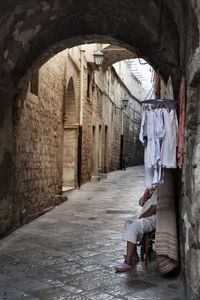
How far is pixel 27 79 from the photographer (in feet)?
21.1

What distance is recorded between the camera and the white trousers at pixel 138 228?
14.2 ft

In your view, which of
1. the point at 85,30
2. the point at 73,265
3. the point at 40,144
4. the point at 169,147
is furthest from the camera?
the point at 40,144

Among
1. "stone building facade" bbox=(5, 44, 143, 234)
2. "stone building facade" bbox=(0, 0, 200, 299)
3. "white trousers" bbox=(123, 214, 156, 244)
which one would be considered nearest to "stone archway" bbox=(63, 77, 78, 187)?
"stone building facade" bbox=(5, 44, 143, 234)

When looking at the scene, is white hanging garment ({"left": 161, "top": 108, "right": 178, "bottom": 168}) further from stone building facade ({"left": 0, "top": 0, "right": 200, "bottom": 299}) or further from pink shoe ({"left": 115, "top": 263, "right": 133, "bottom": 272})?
pink shoe ({"left": 115, "top": 263, "right": 133, "bottom": 272})

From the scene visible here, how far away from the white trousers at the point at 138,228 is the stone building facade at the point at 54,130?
2.21 meters

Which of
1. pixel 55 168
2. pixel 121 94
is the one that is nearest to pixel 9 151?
pixel 55 168

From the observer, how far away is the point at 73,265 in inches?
172

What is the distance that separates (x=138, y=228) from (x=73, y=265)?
0.85 meters

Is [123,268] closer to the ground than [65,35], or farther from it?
closer to the ground

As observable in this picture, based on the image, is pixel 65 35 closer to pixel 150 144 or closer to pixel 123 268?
pixel 150 144

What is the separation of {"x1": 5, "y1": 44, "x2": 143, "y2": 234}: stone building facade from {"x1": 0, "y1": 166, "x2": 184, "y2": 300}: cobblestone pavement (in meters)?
0.60

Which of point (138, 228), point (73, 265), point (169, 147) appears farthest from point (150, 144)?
point (73, 265)

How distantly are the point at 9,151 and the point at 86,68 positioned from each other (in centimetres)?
825

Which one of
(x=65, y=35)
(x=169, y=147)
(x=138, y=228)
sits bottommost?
(x=138, y=228)
